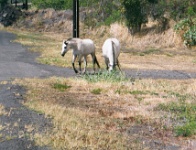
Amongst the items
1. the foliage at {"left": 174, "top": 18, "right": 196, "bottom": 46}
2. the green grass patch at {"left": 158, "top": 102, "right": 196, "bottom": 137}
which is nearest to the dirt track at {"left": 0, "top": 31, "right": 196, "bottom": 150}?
the green grass patch at {"left": 158, "top": 102, "right": 196, "bottom": 137}

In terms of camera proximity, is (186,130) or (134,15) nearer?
(186,130)

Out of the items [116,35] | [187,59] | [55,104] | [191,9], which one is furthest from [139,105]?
[116,35]

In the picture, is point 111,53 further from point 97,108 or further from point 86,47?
point 97,108

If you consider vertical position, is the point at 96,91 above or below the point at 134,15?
below

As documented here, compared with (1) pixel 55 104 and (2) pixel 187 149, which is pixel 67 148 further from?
(1) pixel 55 104

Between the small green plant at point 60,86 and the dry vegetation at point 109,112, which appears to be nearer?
the dry vegetation at point 109,112

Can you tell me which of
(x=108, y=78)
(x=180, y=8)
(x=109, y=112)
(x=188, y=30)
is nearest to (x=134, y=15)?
(x=180, y=8)

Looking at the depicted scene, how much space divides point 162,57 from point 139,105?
16.1m

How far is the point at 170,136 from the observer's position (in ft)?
30.4

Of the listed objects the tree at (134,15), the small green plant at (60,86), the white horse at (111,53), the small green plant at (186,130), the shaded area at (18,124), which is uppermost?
the tree at (134,15)

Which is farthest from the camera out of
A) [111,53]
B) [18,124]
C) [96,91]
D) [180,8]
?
[180,8]

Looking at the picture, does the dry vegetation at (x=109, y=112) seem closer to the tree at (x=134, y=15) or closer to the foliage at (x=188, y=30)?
the foliage at (x=188, y=30)

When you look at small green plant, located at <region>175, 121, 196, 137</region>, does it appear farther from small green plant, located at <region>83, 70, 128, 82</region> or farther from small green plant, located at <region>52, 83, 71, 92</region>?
small green plant, located at <region>83, 70, 128, 82</region>

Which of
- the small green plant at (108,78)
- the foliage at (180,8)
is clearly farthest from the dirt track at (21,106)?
the foliage at (180,8)
